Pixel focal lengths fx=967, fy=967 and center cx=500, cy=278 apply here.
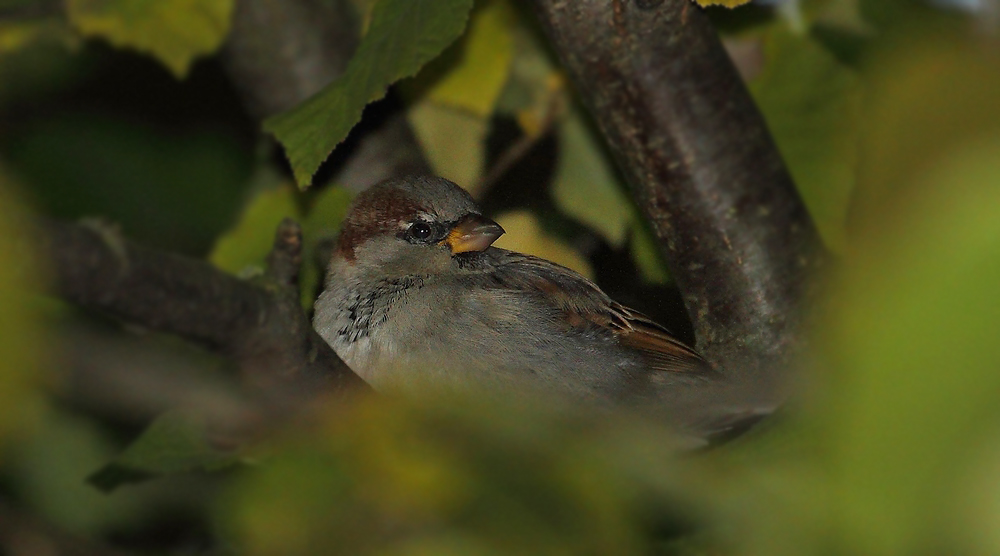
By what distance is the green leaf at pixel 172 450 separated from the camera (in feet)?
5.20

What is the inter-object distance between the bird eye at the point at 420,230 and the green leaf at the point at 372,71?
0.99ft

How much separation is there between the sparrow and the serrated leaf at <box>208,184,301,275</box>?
444mm

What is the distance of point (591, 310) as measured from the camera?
2.04 m

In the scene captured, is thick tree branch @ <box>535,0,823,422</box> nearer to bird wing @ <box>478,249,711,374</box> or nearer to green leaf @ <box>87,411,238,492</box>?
bird wing @ <box>478,249,711,374</box>

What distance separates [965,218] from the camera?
409 mm

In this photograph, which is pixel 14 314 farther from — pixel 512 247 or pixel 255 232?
pixel 255 232

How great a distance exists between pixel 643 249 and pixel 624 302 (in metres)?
0.13

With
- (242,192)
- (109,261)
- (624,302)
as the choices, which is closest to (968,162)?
(109,261)

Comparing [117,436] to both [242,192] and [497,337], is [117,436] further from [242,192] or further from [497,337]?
[497,337]

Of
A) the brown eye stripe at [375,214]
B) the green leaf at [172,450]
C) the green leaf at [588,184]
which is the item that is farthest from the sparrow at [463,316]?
the green leaf at [172,450]

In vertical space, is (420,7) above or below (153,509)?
above

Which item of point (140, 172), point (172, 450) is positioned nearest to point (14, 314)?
point (172, 450)

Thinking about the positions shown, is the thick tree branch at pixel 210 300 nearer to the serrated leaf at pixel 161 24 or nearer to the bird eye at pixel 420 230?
the bird eye at pixel 420 230

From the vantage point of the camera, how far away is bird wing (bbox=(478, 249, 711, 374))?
6.19 feet
